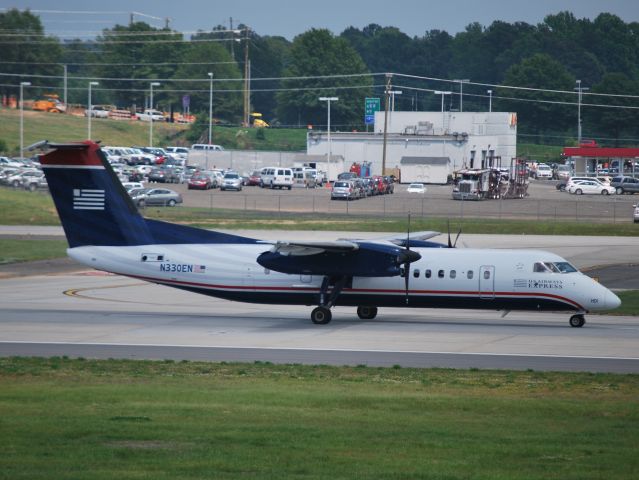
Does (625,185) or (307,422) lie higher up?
(625,185)

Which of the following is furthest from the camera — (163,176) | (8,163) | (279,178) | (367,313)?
(8,163)

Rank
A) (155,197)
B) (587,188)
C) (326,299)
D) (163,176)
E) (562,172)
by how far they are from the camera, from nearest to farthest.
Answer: (326,299) → (155,197) → (163,176) → (587,188) → (562,172)

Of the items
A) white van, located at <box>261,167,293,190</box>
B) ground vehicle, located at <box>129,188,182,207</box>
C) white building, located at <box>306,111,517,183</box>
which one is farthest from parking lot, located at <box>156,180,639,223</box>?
white building, located at <box>306,111,517,183</box>

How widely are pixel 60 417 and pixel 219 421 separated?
277cm

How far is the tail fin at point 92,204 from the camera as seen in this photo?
3259cm

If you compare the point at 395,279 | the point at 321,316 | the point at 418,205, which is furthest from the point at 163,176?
the point at 395,279

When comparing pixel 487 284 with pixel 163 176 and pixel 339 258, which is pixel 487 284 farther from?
pixel 163 176

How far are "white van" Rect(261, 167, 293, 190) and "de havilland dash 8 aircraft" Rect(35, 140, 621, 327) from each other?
2705 inches

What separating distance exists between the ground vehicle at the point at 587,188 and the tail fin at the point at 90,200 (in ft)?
269

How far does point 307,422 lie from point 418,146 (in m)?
107

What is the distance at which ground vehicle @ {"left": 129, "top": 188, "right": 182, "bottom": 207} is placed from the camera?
Result: 7725 centimetres

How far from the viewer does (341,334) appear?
2992cm

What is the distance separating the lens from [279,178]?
4013 inches

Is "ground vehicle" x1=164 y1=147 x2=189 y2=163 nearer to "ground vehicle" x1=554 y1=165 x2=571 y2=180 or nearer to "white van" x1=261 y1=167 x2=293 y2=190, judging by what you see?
"white van" x1=261 y1=167 x2=293 y2=190
